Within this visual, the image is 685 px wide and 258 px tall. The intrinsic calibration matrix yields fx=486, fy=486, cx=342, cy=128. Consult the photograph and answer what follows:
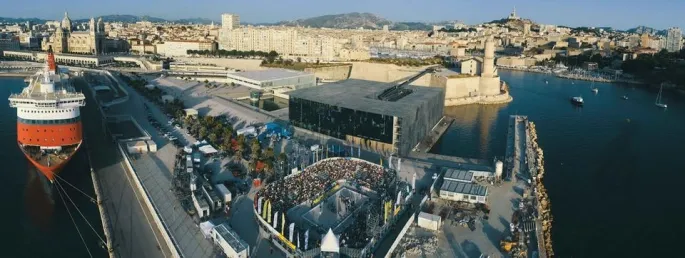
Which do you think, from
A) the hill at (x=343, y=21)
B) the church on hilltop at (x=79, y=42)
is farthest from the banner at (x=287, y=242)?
the hill at (x=343, y=21)

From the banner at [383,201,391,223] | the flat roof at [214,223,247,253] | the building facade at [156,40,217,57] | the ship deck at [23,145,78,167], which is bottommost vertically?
the flat roof at [214,223,247,253]

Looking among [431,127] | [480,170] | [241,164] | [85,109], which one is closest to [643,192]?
[480,170]

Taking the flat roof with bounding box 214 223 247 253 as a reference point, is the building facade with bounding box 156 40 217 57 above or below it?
above

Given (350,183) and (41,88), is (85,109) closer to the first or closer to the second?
(41,88)

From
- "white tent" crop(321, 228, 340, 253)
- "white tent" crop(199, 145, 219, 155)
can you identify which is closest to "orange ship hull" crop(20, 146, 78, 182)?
"white tent" crop(199, 145, 219, 155)

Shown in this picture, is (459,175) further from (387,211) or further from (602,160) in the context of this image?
(602,160)

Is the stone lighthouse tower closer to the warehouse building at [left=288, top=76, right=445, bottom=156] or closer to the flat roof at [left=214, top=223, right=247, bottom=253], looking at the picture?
the warehouse building at [left=288, top=76, right=445, bottom=156]
